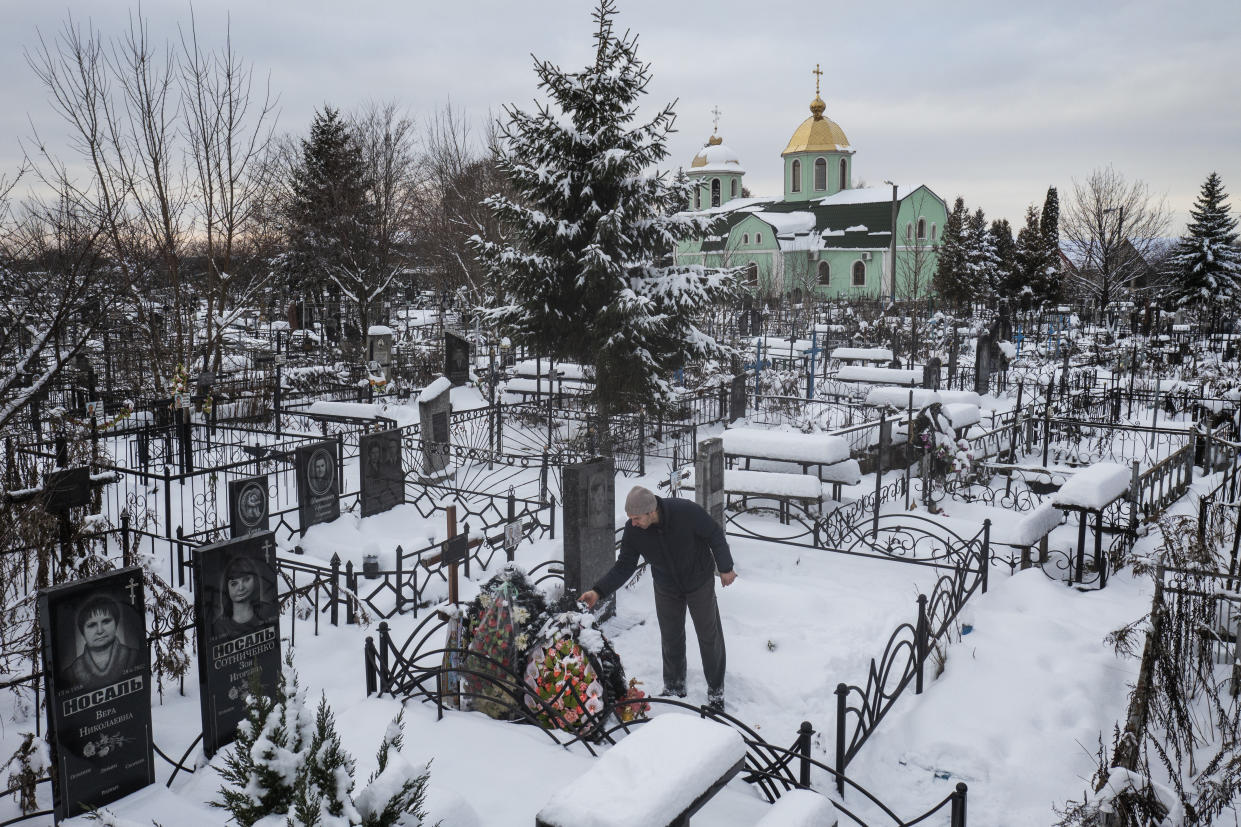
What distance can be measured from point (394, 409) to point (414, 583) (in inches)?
328

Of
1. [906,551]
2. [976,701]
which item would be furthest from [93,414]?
[976,701]

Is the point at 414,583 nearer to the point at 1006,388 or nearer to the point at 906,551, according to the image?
the point at 906,551

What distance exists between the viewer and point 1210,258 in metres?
40.2

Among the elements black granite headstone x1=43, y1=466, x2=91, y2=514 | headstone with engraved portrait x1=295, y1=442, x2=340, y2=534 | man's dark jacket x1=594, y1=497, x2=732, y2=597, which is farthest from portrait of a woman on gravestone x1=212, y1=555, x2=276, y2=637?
headstone with engraved portrait x1=295, y1=442, x2=340, y2=534

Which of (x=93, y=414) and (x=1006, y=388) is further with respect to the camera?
(x=1006, y=388)

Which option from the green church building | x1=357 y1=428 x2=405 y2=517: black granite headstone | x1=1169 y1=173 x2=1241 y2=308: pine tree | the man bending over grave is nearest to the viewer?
the man bending over grave

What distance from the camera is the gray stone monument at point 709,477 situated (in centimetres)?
946

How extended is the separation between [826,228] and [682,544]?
186ft

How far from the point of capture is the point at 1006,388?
74.2ft

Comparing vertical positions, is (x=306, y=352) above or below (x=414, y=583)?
above

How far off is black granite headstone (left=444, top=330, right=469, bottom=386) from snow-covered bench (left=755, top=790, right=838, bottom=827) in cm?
1881

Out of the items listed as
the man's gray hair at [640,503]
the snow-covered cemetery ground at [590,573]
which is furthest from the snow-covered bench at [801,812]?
the man's gray hair at [640,503]

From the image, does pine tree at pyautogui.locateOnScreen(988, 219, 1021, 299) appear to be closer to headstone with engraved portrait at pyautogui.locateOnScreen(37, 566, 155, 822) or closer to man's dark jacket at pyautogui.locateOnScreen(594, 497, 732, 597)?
man's dark jacket at pyautogui.locateOnScreen(594, 497, 732, 597)

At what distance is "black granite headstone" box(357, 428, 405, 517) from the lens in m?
11.5
